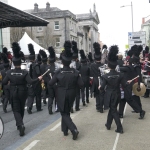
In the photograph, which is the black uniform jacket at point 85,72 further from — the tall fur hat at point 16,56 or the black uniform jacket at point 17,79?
the black uniform jacket at point 17,79

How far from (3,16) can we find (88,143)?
14635 mm

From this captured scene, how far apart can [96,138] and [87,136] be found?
278 millimetres

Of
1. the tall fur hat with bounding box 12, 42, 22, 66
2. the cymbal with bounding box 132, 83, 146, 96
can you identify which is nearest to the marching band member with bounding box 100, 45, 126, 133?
the cymbal with bounding box 132, 83, 146, 96

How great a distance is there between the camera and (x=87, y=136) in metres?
6.96

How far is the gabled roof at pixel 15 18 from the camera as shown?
17.2 meters

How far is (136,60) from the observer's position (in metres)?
8.94

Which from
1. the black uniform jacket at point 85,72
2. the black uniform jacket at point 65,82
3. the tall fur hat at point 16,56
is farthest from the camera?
the black uniform jacket at point 85,72

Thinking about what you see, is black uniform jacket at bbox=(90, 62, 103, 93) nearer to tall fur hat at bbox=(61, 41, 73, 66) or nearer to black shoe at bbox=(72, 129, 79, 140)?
tall fur hat at bbox=(61, 41, 73, 66)

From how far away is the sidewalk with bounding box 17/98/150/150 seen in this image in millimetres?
6211

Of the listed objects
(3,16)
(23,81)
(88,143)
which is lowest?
(88,143)

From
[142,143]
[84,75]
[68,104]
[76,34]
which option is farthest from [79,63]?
[76,34]

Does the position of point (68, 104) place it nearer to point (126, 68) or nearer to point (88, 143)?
point (88, 143)

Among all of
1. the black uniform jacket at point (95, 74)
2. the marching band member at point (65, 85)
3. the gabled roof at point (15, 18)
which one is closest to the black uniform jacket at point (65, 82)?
the marching band member at point (65, 85)

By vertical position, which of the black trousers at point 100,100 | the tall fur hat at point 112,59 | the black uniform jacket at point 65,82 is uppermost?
the tall fur hat at point 112,59
